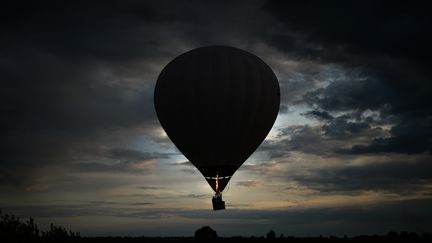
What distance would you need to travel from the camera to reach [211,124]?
5131 cm

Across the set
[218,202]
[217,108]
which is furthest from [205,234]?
[217,108]

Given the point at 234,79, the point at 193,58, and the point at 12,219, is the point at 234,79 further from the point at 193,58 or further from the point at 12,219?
the point at 12,219

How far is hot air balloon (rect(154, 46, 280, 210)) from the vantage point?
51.1 m

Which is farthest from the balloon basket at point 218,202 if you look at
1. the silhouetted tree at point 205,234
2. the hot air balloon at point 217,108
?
the silhouetted tree at point 205,234

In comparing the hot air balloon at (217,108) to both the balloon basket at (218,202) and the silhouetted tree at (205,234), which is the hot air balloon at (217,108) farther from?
the silhouetted tree at (205,234)

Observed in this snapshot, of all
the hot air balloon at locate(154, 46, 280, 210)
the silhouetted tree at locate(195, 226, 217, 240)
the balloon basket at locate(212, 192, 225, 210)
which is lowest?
the silhouetted tree at locate(195, 226, 217, 240)

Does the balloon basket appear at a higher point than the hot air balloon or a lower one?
lower

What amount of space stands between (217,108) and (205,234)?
4387cm

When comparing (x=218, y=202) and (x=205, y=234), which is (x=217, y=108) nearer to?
(x=218, y=202)

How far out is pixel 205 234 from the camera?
9012cm

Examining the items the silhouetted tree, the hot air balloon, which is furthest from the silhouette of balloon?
the silhouetted tree

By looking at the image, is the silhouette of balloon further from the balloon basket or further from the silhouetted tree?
the silhouetted tree

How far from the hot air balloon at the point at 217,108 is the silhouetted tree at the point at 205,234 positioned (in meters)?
37.5

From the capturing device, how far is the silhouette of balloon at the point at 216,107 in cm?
5109
